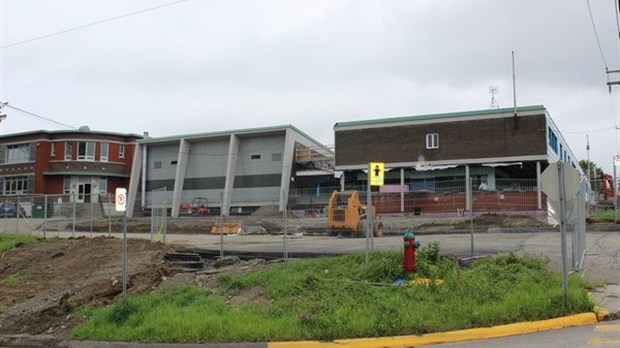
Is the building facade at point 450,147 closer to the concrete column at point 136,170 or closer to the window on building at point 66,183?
the concrete column at point 136,170

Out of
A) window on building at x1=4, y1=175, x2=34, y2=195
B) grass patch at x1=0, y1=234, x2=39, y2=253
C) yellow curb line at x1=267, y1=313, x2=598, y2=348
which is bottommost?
yellow curb line at x1=267, y1=313, x2=598, y2=348

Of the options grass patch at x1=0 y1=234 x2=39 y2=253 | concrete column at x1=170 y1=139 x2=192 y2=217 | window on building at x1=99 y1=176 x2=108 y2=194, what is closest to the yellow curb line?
grass patch at x1=0 y1=234 x2=39 y2=253

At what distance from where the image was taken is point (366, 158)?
47.3m

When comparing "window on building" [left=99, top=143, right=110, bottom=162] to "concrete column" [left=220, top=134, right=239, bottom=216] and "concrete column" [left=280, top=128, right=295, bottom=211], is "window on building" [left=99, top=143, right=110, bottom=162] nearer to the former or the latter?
"concrete column" [left=220, top=134, right=239, bottom=216]

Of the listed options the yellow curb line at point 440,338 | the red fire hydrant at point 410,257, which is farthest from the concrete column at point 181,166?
the yellow curb line at point 440,338

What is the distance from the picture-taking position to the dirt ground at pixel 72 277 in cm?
1125

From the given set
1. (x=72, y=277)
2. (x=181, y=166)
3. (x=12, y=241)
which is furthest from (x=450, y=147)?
(x=72, y=277)

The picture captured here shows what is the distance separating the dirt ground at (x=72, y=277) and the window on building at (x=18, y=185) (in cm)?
4516

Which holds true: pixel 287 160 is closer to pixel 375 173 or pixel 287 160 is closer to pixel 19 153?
pixel 19 153

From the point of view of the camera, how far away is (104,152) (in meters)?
62.4

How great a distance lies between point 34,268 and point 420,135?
34.7m

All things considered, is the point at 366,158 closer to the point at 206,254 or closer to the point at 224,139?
the point at 224,139

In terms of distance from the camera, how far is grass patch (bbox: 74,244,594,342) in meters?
8.45

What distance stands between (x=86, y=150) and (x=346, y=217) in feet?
151
